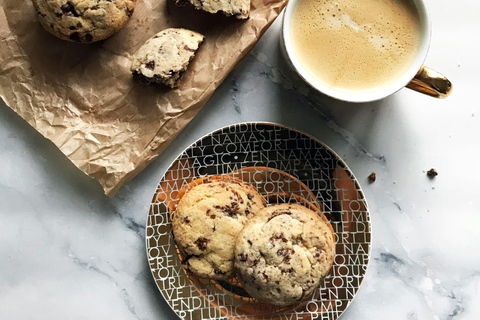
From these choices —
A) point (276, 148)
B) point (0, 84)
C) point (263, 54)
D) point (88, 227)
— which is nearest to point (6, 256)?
point (88, 227)

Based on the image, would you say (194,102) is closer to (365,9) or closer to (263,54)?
(263,54)

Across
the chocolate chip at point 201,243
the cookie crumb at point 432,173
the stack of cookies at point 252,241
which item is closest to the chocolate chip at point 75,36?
the stack of cookies at point 252,241

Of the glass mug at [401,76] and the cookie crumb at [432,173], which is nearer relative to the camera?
the glass mug at [401,76]

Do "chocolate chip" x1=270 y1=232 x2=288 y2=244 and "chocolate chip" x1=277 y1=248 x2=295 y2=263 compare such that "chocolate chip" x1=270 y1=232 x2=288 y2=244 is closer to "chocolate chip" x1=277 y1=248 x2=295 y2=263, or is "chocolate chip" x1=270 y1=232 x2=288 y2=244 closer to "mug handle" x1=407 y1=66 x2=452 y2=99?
"chocolate chip" x1=277 y1=248 x2=295 y2=263

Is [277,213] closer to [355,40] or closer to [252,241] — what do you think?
[252,241]

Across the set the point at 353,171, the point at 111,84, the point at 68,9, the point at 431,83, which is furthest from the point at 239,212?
the point at 68,9

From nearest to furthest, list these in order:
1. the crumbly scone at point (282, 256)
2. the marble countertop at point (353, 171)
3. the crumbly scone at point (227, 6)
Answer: the crumbly scone at point (282, 256) < the crumbly scone at point (227, 6) < the marble countertop at point (353, 171)

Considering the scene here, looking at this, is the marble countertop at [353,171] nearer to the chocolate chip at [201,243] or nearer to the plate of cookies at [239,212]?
the plate of cookies at [239,212]
